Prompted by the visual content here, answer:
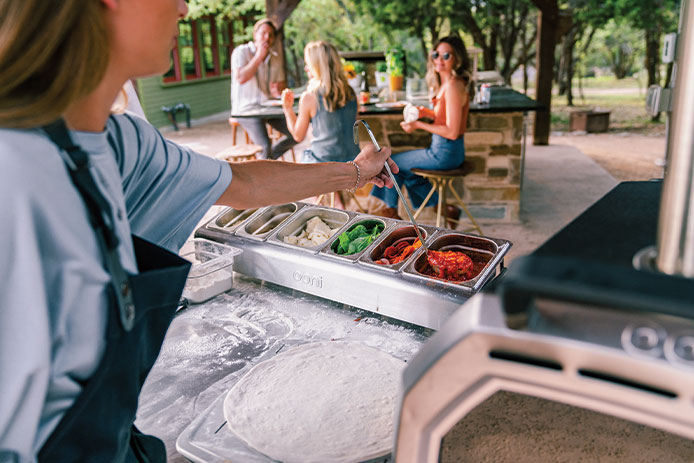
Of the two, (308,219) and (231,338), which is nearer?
(231,338)

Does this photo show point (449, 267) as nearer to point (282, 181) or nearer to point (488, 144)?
point (282, 181)

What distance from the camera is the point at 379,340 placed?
156 centimetres

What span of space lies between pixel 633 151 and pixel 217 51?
9.85 m

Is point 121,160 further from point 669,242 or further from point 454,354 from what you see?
point 669,242

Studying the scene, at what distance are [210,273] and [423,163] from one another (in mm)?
2737

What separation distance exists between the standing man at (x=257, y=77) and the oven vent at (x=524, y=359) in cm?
531

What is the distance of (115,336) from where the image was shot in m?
0.81

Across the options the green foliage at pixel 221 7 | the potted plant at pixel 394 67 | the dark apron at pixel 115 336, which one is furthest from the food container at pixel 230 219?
the green foliage at pixel 221 7

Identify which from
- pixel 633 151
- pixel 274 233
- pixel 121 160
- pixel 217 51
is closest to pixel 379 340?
pixel 274 233

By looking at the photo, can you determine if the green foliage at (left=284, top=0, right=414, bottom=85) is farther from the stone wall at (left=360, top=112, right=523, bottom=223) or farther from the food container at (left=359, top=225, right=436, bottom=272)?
the food container at (left=359, top=225, right=436, bottom=272)

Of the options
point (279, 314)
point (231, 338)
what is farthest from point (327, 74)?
point (231, 338)

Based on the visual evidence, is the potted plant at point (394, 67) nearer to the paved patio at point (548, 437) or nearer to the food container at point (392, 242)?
the food container at point (392, 242)

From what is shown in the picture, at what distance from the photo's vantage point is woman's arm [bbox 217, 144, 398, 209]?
1.34 metres

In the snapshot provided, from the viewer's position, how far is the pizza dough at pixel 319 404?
3.69ft
